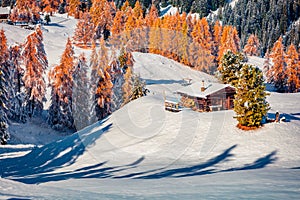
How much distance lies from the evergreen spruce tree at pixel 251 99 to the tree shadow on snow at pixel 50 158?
11.1 meters

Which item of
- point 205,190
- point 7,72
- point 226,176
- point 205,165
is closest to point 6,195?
point 205,190

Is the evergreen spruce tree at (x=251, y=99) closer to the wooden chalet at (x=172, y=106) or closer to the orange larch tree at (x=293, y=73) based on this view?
the wooden chalet at (x=172, y=106)

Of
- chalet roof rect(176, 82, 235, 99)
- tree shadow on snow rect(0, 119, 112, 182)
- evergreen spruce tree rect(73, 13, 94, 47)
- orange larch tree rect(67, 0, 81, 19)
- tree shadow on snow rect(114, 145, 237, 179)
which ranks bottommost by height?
tree shadow on snow rect(0, 119, 112, 182)

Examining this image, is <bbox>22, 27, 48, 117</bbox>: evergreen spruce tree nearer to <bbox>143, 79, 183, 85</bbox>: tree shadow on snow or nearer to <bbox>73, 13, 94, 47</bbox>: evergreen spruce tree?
<bbox>143, 79, 183, 85</bbox>: tree shadow on snow

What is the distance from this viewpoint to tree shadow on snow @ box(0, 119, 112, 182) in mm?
24594

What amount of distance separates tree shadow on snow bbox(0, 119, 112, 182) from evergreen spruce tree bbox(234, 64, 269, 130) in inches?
438

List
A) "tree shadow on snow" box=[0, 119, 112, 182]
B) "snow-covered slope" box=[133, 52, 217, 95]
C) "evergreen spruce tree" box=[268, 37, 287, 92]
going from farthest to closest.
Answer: "evergreen spruce tree" box=[268, 37, 287, 92]
"snow-covered slope" box=[133, 52, 217, 95]
"tree shadow on snow" box=[0, 119, 112, 182]

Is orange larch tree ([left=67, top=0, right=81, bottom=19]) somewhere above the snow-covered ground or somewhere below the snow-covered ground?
above

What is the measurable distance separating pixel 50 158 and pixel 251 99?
1482 centimetres

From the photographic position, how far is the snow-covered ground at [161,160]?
12938 millimetres

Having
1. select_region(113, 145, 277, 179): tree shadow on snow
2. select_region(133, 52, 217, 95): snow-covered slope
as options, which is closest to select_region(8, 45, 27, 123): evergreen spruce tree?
select_region(133, 52, 217, 95): snow-covered slope

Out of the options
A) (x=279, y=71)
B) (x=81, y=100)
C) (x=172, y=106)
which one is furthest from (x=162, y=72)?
(x=172, y=106)

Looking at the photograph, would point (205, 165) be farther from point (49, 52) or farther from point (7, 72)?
point (49, 52)

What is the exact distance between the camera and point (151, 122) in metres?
30.9
